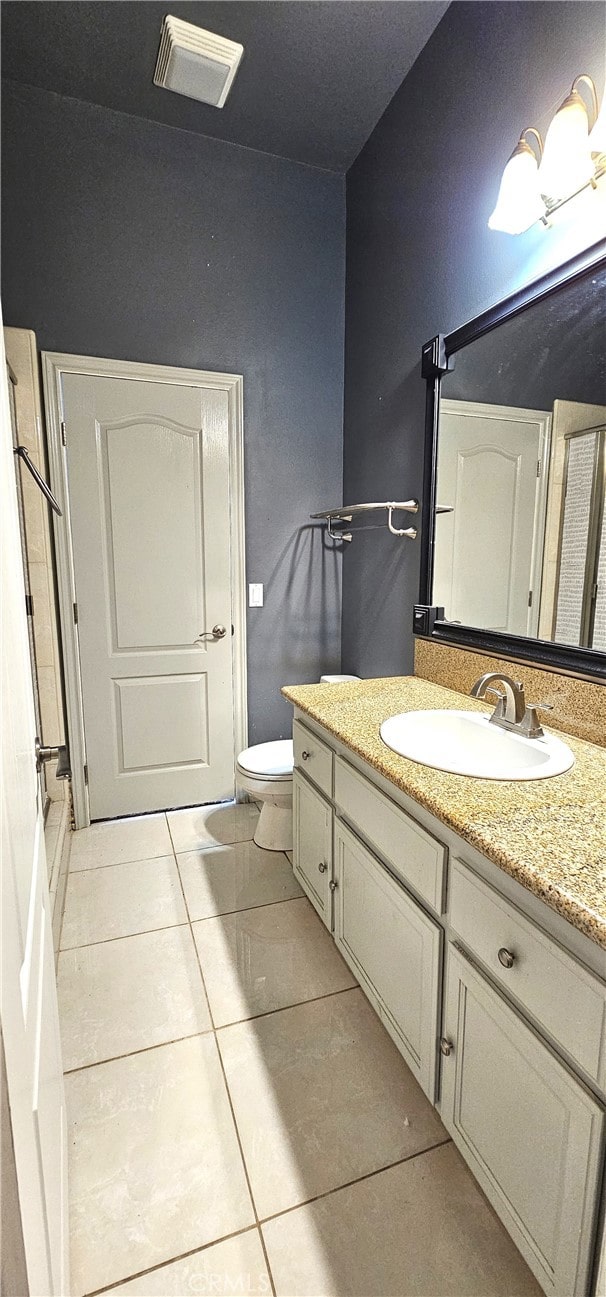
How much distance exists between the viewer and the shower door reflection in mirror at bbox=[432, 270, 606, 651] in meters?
1.29

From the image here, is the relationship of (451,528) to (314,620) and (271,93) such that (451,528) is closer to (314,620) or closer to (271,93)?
(314,620)

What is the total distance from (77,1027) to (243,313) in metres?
2.76

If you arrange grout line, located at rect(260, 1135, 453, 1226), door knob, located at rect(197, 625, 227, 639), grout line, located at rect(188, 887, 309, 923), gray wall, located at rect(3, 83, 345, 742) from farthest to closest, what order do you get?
door knob, located at rect(197, 625, 227, 639), gray wall, located at rect(3, 83, 345, 742), grout line, located at rect(188, 887, 309, 923), grout line, located at rect(260, 1135, 453, 1226)

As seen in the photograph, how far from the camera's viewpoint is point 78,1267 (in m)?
0.99

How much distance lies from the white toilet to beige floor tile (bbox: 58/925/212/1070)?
570 millimetres

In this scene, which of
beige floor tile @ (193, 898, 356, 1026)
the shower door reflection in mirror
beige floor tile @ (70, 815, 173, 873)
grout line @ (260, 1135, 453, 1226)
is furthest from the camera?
beige floor tile @ (70, 815, 173, 873)

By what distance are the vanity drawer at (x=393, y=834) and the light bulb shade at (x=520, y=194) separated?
1.50m

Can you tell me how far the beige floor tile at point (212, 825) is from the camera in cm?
245

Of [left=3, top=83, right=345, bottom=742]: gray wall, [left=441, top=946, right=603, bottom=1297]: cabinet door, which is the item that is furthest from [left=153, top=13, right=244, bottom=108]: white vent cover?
[left=441, top=946, right=603, bottom=1297]: cabinet door

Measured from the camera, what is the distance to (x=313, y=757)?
68.8 inches

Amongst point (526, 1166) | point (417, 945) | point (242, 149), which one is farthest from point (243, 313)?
point (526, 1166)

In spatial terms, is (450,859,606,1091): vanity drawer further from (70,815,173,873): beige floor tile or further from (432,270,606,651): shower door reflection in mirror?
(70,815,173,873): beige floor tile

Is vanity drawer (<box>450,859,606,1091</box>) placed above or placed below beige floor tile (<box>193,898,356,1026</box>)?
above

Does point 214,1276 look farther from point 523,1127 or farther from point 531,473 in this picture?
point 531,473
